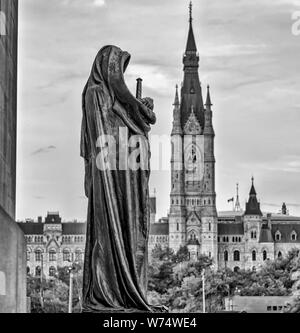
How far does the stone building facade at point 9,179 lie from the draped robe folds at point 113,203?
4482mm

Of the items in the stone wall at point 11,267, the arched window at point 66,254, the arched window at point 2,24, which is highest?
the arched window at point 66,254

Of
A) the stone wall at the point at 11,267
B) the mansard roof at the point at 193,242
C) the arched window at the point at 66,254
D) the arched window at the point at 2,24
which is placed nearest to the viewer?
the stone wall at the point at 11,267

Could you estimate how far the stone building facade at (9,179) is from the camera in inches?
587

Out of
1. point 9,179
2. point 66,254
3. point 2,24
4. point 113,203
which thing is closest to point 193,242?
point 66,254

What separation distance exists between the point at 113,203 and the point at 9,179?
834 cm

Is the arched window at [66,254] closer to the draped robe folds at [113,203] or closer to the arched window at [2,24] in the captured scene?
the arched window at [2,24]

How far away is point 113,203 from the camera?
32.4ft

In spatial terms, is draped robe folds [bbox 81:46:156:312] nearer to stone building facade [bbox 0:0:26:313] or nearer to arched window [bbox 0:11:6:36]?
stone building facade [bbox 0:0:26:313]

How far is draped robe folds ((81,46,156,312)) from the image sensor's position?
977cm

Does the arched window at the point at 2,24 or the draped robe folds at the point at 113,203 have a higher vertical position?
the arched window at the point at 2,24

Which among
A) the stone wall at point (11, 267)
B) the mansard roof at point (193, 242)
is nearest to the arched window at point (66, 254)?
the mansard roof at point (193, 242)

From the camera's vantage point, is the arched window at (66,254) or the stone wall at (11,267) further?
the arched window at (66,254)
